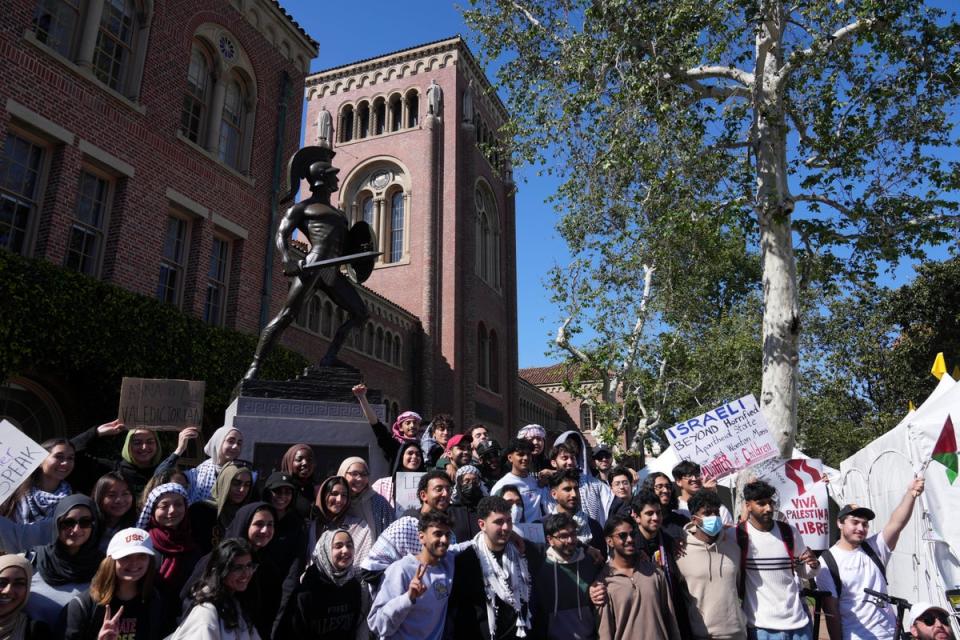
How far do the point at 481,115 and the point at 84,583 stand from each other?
1209 inches

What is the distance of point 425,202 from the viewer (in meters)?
28.4

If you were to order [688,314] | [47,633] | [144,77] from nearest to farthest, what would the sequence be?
1. [47,633]
2. [144,77]
3. [688,314]

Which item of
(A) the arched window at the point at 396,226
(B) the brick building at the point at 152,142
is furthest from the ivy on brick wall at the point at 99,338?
(A) the arched window at the point at 396,226

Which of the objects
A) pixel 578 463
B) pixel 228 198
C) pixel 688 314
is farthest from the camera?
pixel 688 314

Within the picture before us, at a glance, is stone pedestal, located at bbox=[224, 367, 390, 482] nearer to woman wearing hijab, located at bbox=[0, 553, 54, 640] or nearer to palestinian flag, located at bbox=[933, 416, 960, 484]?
woman wearing hijab, located at bbox=[0, 553, 54, 640]

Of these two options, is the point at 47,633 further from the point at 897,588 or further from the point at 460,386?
the point at 460,386

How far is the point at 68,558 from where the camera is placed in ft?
11.1

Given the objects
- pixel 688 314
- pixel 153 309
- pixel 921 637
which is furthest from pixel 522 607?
pixel 688 314

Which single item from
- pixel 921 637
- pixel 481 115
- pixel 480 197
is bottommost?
pixel 921 637

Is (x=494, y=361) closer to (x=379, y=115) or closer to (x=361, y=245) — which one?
(x=379, y=115)

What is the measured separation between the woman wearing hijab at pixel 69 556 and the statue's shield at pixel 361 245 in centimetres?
500

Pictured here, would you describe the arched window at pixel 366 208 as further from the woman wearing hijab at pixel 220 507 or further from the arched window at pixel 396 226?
the woman wearing hijab at pixel 220 507

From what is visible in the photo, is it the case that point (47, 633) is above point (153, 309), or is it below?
below

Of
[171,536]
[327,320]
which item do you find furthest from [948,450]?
[327,320]
